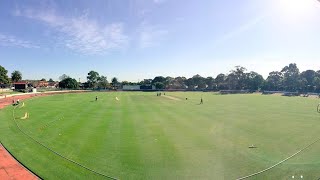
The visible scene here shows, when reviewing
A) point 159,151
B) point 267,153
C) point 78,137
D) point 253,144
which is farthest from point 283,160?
point 78,137

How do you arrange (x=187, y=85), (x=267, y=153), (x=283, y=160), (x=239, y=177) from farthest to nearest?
(x=187, y=85) → (x=267, y=153) → (x=283, y=160) → (x=239, y=177)

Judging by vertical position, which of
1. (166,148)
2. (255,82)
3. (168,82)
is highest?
(168,82)

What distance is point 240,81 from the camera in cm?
14338

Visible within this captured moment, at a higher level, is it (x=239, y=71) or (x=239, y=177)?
(x=239, y=71)

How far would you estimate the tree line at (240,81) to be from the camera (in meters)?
120

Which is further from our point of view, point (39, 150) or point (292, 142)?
point (292, 142)

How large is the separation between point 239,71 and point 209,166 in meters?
139

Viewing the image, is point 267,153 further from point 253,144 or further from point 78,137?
point 78,137

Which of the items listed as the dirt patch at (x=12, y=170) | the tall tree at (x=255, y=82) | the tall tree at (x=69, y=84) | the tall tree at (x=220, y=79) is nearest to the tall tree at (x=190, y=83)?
the tall tree at (x=220, y=79)

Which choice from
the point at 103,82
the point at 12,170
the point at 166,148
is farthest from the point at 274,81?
the point at 12,170

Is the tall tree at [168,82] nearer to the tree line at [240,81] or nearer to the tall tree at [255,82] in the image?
the tree line at [240,81]

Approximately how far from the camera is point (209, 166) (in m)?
13.6

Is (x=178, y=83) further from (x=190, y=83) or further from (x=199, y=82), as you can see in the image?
(x=199, y=82)

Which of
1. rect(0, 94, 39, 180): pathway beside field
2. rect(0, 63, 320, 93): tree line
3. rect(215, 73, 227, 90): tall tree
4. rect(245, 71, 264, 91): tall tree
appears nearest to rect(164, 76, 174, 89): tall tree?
rect(0, 63, 320, 93): tree line
